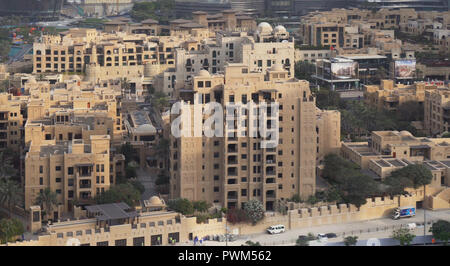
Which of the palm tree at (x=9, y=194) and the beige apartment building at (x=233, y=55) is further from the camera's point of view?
the beige apartment building at (x=233, y=55)

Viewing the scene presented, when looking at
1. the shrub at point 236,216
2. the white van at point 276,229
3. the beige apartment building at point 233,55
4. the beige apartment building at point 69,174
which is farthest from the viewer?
the beige apartment building at point 233,55

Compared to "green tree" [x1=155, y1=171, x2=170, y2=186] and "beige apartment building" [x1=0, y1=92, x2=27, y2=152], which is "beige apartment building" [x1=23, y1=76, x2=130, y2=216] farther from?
"green tree" [x1=155, y1=171, x2=170, y2=186]

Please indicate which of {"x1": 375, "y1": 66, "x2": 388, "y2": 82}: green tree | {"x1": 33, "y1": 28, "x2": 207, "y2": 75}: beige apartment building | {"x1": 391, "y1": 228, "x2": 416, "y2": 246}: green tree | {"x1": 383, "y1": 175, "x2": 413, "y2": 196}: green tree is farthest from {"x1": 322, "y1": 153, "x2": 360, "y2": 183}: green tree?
{"x1": 33, "y1": 28, "x2": 207, "y2": 75}: beige apartment building

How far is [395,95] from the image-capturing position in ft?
228

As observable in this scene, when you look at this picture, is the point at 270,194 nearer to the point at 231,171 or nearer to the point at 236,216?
the point at 231,171

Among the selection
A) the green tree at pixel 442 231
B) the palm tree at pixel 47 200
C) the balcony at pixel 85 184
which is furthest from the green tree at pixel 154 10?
the green tree at pixel 442 231

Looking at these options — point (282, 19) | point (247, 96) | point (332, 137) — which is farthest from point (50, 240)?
point (282, 19)

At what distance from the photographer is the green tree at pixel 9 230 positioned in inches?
1508

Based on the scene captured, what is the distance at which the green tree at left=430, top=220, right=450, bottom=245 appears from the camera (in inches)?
1535

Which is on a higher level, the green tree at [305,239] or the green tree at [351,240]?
the green tree at [351,240]

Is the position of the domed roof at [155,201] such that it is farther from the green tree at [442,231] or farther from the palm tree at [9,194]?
the green tree at [442,231]

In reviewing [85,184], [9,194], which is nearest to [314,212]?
[85,184]

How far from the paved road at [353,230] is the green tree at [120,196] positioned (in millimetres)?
5231

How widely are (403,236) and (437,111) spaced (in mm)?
26766
